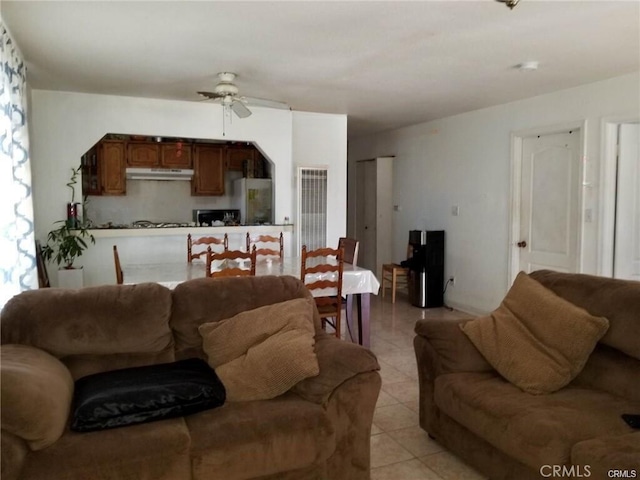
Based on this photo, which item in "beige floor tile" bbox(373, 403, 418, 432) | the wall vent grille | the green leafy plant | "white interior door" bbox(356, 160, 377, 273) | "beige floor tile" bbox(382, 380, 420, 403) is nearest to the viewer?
"beige floor tile" bbox(373, 403, 418, 432)

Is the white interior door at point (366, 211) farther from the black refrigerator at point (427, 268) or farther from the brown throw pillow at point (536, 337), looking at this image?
the brown throw pillow at point (536, 337)

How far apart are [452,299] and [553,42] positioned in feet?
11.8

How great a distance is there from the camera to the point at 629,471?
62.6 inches

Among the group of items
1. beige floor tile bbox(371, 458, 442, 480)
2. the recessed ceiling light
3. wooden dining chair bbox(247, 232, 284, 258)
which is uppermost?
the recessed ceiling light

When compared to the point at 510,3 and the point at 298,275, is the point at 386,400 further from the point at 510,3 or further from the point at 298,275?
the point at 510,3

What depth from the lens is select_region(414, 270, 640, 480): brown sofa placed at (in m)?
1.81

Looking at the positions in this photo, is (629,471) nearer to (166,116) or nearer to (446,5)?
(446,5)

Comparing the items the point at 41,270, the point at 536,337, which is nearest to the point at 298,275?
the point at 536,337

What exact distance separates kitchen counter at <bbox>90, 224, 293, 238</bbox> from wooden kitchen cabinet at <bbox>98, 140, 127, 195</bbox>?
1.55 meters

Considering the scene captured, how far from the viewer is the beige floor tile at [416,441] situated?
2.58 meters

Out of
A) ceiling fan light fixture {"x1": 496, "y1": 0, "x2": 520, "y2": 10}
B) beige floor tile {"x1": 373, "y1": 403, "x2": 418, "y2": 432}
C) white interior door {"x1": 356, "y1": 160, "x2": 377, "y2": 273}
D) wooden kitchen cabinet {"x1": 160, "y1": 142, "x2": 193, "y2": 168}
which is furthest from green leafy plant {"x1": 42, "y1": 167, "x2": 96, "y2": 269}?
white interior door {"x1": 356, "y1": 160, "x2": 377, "y2": 273}

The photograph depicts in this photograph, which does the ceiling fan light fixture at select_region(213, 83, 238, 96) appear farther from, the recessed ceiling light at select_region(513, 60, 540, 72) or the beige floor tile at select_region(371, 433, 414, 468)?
the beige floor tile at select_region(371, 433, 414, 468)

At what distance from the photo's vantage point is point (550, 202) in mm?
4965

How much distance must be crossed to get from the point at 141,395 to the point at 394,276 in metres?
4.87
